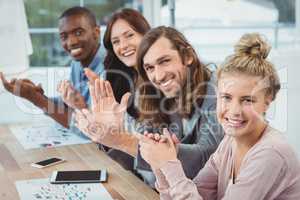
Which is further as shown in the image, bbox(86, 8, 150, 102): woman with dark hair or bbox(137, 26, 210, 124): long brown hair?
bbox(86, 8, 150, 102): woman with dark hair

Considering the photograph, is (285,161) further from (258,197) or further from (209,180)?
(209,180)

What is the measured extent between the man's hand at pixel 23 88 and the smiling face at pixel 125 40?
2.12 ft

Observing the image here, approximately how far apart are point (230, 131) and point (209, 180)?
8.9 inches

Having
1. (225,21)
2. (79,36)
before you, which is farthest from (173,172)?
(225,21)

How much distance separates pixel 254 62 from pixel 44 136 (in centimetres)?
152

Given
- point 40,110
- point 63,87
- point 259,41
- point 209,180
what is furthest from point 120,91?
point 259,41

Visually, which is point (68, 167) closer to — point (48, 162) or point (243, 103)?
point (48, 162)

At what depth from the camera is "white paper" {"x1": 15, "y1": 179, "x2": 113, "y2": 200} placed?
162cm

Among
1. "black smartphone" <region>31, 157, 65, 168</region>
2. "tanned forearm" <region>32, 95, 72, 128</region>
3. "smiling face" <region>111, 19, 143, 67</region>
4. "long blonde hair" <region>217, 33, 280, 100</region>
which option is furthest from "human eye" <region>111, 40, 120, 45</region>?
"long blonde hair" <region>217, 33, 280, 100</region>

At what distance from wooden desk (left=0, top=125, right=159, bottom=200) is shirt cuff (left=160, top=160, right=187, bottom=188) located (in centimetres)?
22

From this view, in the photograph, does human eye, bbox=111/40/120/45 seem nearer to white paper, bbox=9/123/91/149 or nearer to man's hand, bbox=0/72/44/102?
white paper, bbox=9/123/91/149

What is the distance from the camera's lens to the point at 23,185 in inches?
69.3

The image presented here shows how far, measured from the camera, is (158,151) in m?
1.51

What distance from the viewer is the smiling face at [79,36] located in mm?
2695
